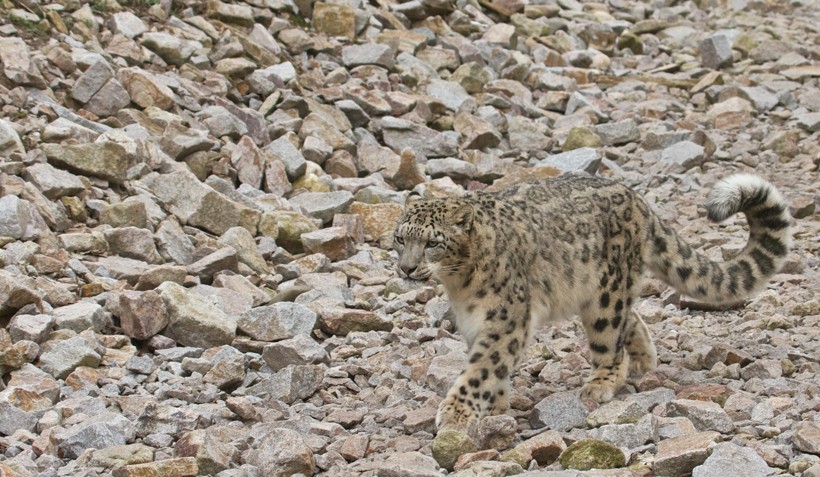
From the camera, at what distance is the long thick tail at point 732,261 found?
254 inches

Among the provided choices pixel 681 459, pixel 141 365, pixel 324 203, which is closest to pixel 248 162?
pixel 324 203

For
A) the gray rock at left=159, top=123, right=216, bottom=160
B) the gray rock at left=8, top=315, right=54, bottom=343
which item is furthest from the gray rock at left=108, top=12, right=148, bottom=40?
the gray rock at left=8, top=315, right=54, bottom=343

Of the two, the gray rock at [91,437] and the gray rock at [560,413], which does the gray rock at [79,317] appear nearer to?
the gray rock at [91,437]

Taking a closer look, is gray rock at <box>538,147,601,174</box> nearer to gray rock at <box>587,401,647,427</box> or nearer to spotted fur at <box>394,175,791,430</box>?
spotted fur at <box>394,175,791,430</box>

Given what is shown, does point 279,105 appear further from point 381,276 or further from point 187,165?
point 381,276

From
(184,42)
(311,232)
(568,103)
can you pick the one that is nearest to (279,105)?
(184,42)

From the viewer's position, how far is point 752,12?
1866 centimetres

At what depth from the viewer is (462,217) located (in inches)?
227

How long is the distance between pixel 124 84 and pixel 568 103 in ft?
17.0

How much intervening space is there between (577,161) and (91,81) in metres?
4.40

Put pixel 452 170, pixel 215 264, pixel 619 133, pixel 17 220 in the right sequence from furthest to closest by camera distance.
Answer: pixel 619 133
pixel 452 170
pixel 215 264
pixel 17 220

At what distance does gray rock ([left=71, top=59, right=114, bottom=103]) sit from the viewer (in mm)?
9672

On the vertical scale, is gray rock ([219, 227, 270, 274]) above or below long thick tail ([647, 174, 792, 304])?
below

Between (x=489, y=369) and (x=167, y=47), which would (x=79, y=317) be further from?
(x=167, y=47)
